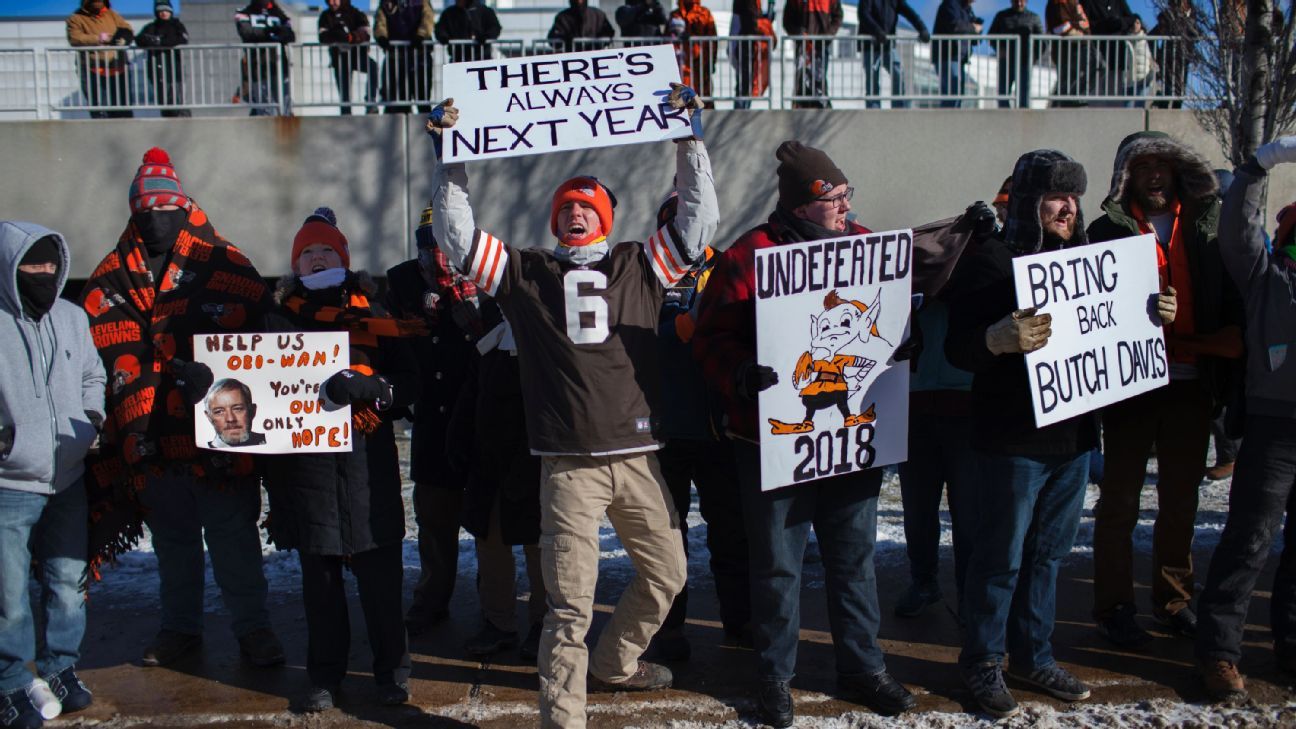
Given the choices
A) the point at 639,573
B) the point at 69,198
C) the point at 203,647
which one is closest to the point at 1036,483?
the point at 639,573

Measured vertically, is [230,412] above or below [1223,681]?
above

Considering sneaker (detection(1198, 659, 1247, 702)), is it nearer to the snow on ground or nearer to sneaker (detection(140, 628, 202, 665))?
the snow on ground

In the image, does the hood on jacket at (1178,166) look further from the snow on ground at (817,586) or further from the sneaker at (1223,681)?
the snow on ground at (817,586)

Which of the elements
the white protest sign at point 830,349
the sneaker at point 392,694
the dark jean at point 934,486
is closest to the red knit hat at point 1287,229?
the dark jean at point 934,486

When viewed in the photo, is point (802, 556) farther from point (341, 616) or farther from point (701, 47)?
point (701, 47)

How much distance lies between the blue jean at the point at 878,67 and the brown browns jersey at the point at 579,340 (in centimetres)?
840

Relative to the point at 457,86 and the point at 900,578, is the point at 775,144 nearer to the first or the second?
the point at 900,578

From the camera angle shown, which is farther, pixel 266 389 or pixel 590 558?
pixel 266 389

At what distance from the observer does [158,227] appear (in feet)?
15.7

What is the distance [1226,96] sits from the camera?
895cm

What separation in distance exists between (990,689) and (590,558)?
1636mm

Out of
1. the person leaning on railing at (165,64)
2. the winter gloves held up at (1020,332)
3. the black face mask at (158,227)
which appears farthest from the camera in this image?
the person leaning on railing at (165,64)

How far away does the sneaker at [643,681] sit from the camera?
14.8ft

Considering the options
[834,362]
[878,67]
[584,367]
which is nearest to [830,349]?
[834,362]
